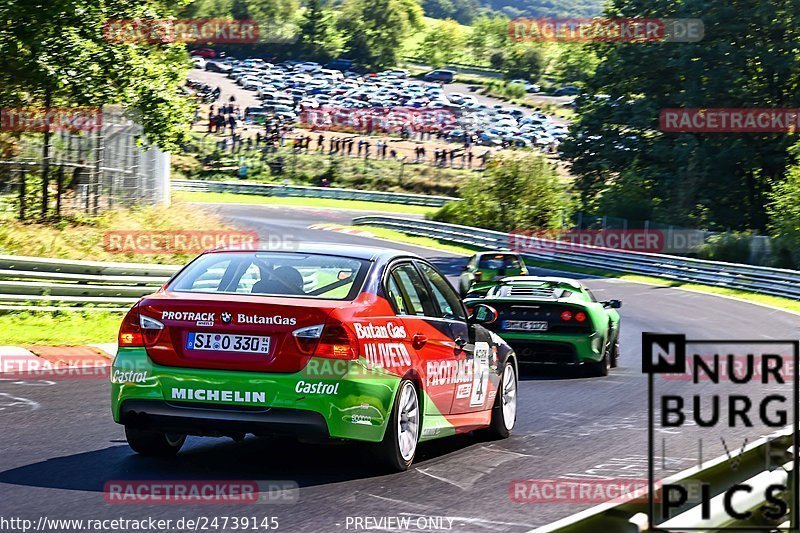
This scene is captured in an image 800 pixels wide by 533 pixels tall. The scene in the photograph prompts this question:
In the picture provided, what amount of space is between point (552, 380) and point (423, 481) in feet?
22.5

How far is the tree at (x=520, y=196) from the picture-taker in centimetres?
5047

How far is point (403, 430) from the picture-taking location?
7.92 metres

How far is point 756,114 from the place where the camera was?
47.5 meters

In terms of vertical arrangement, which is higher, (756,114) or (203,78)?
(203,78)

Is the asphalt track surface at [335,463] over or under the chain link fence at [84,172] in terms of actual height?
under

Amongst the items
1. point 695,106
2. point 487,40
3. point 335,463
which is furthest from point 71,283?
point 487,40

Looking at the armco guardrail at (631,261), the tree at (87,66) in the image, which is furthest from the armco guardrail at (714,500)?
the armco guardrail at (631,261)

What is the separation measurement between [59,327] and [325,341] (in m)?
9.33

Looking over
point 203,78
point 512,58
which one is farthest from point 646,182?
point 512,58

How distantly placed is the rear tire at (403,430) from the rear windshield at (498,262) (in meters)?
18.9

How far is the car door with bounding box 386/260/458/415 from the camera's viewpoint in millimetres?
8219

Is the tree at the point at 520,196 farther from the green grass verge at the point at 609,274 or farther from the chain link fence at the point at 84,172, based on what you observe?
the chain link fence at the point at 84,172

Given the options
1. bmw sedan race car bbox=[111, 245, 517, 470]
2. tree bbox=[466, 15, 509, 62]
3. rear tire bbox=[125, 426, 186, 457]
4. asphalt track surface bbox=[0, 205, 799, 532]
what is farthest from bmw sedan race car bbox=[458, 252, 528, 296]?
tree bbox=[466, 15, 509, 62]

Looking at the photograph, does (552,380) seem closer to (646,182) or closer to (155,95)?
(155,95)
